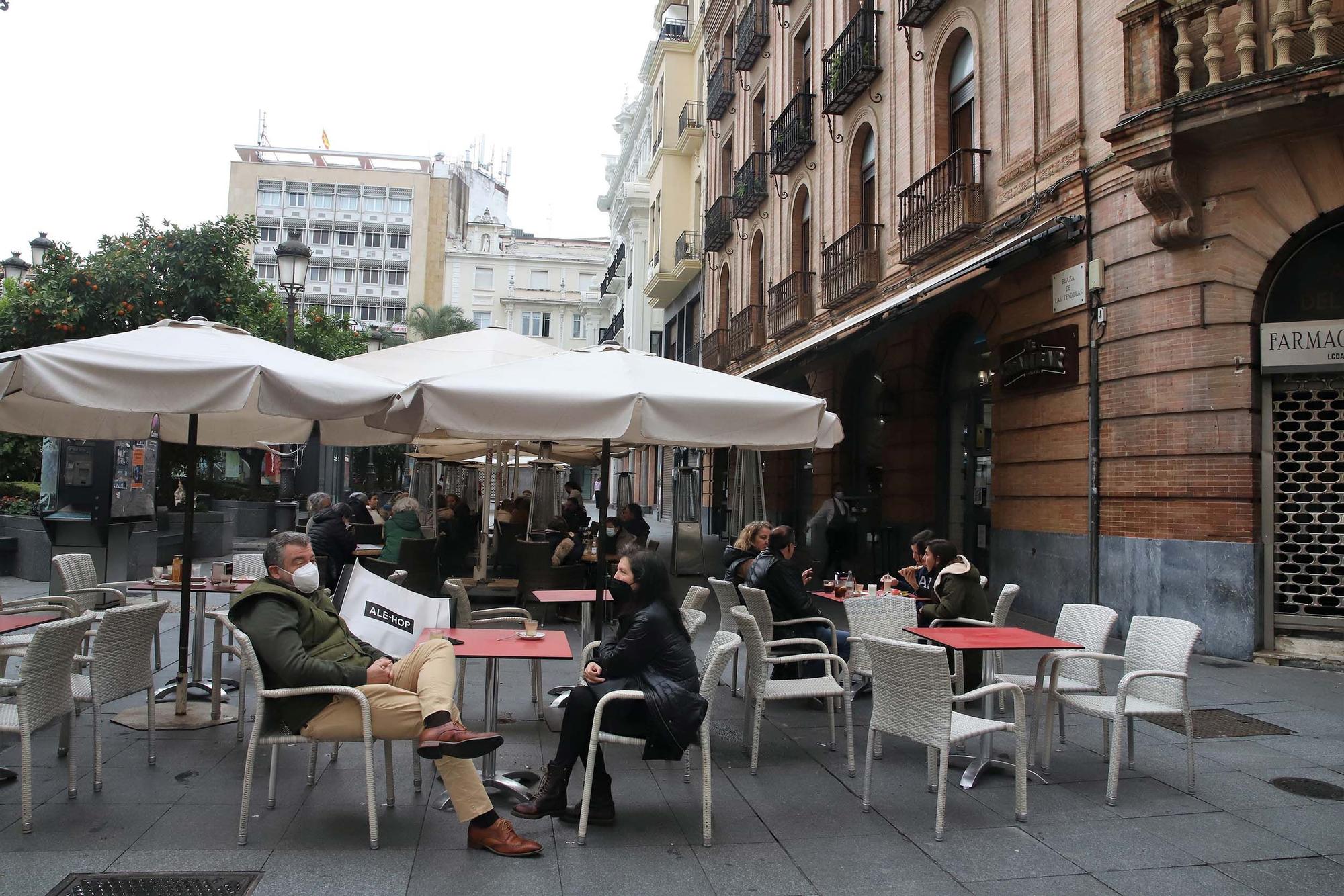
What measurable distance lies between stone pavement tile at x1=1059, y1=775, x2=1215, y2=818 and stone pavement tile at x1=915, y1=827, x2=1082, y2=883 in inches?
21.6

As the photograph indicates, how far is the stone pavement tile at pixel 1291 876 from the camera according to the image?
3.83 m

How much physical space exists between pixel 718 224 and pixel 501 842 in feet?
77.9

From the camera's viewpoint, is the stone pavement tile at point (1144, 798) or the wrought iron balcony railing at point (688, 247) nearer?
the stone pavement tile at point (1144, 798)

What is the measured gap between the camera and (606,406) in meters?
5.45

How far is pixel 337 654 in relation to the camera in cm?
469

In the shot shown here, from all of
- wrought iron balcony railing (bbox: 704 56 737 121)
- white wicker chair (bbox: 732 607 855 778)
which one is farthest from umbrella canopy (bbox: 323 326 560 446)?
wrought iron balcony railing (bbox: 704 56 737 121)

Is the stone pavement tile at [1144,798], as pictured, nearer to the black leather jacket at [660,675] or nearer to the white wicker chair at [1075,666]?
the white wicker chair at [1075,666]

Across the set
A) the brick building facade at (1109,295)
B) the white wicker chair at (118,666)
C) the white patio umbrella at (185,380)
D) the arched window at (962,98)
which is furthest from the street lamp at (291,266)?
the white wicker chair at (118,666)

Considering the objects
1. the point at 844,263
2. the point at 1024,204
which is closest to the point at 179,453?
the point at 844,263

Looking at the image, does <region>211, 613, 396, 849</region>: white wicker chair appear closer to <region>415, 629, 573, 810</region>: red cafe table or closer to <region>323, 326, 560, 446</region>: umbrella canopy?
<region>415, 629, 573, 810</region>: red cafe table

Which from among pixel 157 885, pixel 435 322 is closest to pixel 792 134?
pixel 157 885

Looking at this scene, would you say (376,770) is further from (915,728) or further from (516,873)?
(915,728)

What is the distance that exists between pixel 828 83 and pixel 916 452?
7538mm

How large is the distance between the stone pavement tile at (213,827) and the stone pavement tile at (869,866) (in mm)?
2328
